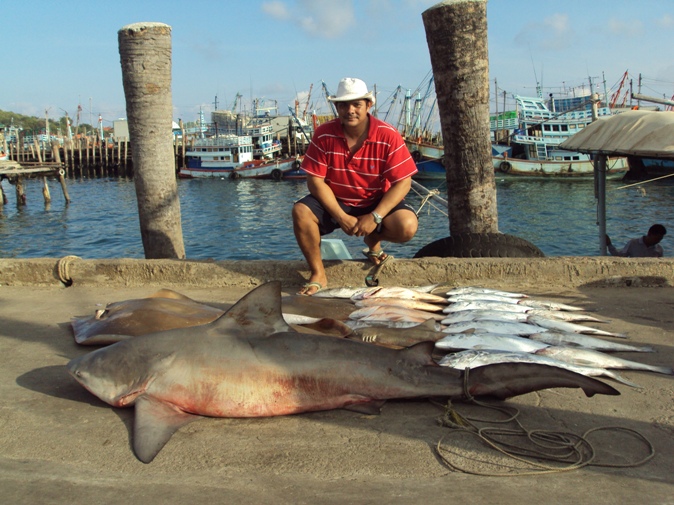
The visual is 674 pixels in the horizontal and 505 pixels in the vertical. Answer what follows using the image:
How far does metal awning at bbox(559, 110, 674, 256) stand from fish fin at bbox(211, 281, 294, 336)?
571 centimetres

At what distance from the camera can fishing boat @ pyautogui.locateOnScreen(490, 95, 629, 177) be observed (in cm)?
4872

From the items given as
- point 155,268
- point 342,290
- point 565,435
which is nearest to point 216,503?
point 565,435

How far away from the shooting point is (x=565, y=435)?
2.88m

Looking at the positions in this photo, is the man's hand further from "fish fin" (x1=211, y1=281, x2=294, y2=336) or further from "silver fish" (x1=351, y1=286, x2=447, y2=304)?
"fish fin" (x1=211, y1=281, x2=294, y2=336)

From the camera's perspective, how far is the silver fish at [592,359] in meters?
3.73

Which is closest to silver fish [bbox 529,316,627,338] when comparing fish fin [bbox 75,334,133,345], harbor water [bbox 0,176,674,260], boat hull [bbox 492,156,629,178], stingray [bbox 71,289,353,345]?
stingray [bbox 71,289,353,345]

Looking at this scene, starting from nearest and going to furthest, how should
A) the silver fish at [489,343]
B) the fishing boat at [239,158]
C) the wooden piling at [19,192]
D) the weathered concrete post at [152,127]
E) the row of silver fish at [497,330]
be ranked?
the row of silver fish at [497,330], the silver fish at [489,343], the weathered concrete post at [152,127], the wooden piling at [19,192], the fishing boat at [239,158]

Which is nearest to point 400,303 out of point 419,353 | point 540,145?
point 419,353

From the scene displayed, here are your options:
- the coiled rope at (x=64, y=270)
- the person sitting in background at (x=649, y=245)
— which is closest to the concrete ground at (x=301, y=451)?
the coiled rope at (x=64, y=270)

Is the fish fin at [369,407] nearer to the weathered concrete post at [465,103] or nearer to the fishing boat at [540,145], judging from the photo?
the weathered concrete post at [465,103]

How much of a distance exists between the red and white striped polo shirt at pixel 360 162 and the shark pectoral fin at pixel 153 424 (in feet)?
10.5

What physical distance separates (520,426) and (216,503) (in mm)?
1485

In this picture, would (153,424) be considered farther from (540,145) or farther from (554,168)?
Result: (540,145)

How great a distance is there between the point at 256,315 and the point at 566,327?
2.55m
